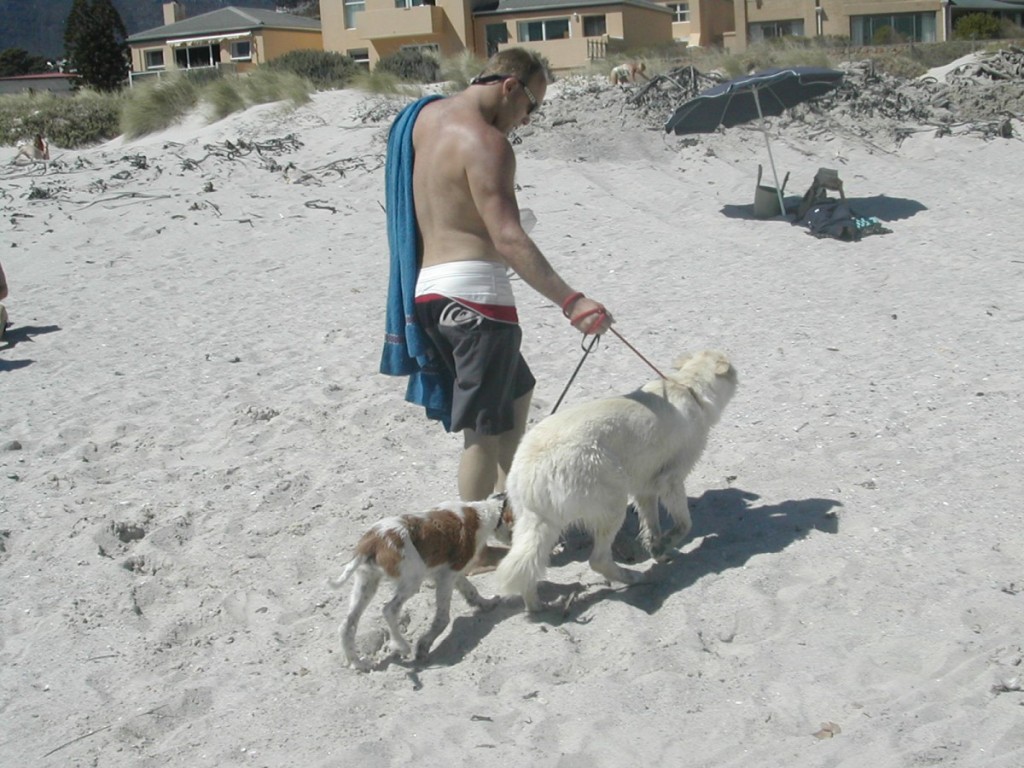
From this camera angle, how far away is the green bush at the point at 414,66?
2527cm

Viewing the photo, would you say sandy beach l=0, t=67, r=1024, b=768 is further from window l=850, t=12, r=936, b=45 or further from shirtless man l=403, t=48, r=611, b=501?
window l=850, t=12, r=936, b=45

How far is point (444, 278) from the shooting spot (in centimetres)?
395

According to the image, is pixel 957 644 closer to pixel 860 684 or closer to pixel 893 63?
pixel 860 684

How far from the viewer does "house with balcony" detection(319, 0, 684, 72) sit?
4275cm

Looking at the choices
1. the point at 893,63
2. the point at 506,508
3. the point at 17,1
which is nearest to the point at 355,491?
the point at 506,508

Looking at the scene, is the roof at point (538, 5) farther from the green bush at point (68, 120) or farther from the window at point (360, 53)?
the green bush at point (68, 120)

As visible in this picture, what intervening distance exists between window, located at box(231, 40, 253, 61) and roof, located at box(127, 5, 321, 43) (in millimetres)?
726

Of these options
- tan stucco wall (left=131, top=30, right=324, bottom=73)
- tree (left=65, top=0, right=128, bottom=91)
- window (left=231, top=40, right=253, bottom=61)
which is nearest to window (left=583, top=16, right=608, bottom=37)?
tan stucco wall (left=131, top=30, right=324, bottom=73)

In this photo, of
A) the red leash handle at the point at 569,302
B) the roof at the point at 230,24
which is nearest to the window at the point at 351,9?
the roof at the point at 230,24

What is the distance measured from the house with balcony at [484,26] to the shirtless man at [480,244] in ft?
129

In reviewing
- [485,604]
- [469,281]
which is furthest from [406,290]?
[485,604]

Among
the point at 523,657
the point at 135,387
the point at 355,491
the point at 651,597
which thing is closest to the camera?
the point at 523,657

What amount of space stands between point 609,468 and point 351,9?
45.2 metres

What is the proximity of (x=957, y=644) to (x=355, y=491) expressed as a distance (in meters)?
2.78
